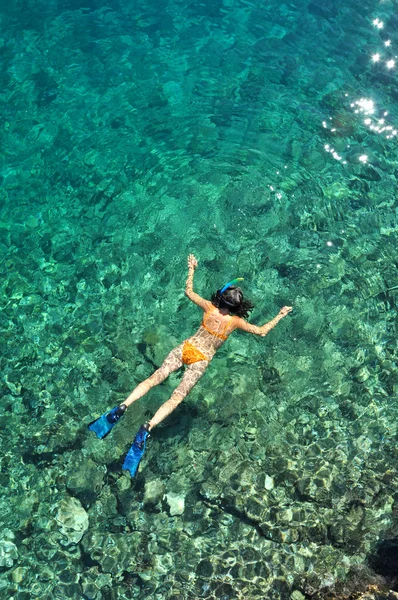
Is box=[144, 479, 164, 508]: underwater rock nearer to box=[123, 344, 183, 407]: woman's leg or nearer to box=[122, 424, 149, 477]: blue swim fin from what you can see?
box=[122, 424, 149, 477]: blue swim fin

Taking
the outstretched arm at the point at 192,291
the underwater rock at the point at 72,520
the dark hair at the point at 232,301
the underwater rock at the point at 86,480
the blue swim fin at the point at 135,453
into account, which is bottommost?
the underwater rock at the point at 72,520

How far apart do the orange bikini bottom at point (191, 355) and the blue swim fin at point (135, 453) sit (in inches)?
57.8

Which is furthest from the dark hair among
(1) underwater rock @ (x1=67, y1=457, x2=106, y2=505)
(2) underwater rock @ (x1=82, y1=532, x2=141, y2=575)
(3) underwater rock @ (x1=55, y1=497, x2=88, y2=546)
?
(3) underwater rock @ (x1=55, y1=497, x2=88, y2=546)

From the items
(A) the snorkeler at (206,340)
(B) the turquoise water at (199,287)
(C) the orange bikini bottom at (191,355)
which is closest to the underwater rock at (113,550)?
(B) the turquoise water at (199,287)

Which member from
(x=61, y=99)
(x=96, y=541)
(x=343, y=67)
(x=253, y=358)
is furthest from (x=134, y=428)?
(x=343, y=67)

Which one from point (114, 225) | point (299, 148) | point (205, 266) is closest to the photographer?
point (205, 266)

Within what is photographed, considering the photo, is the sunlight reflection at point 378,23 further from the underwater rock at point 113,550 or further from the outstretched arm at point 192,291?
the underwater rock at point 113,550

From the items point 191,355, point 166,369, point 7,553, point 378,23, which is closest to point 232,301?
point 191,355

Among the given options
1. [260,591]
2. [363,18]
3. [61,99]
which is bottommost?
[260,591]

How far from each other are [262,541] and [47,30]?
16137 mm

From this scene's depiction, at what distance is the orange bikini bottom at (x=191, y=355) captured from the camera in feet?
30.4

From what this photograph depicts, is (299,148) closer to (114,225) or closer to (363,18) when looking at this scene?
(114,225)

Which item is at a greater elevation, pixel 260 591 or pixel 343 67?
pixel 343 67

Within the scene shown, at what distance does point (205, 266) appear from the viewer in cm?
1143
